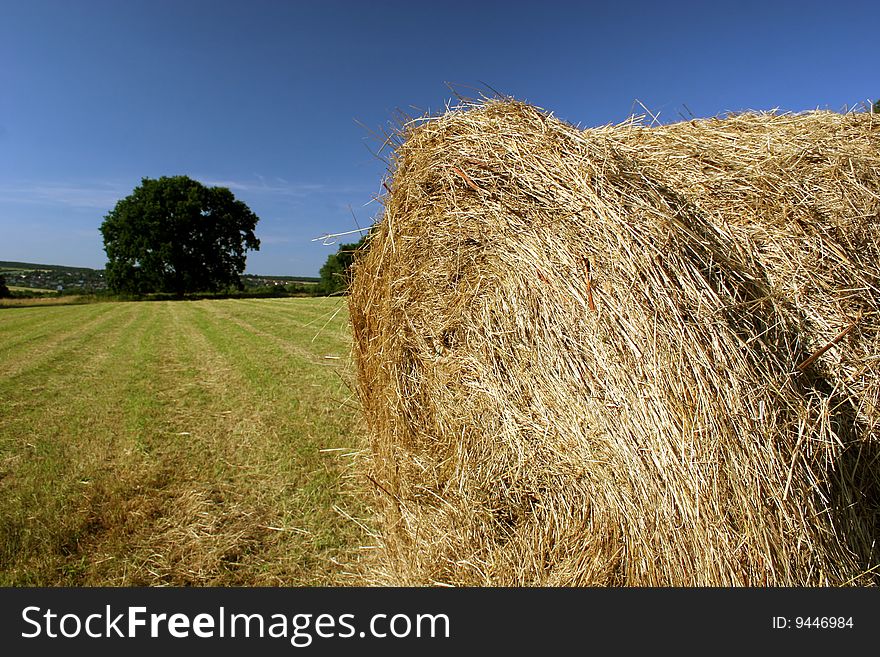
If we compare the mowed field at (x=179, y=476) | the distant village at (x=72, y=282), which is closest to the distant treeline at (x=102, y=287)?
the distant village at (x=72, y=282)

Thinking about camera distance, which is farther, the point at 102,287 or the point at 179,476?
the point at 102,287

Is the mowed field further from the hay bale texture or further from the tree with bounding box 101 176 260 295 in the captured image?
the tree with bounding box 101 176 260 295

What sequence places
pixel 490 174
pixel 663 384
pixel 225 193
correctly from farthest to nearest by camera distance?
pixel 225 193 < pixel 490 174 < pixel 663 384

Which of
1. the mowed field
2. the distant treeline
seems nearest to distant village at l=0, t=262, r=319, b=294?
the distant treeline

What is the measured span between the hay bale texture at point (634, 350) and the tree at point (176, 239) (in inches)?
2091

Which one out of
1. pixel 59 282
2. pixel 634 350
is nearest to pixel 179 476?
pixel 634 350

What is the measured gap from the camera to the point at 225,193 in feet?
182

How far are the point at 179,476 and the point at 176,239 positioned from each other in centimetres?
5341

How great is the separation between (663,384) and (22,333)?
66.1ft

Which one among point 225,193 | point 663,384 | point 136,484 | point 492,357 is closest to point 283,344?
point 136,484

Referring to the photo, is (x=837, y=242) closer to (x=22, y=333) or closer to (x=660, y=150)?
(x=660, y=150)

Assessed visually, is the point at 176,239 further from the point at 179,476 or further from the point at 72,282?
the point at 179,476

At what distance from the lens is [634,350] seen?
6.76 ft

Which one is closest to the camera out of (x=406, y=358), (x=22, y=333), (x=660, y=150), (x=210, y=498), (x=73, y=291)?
(x=660, y=150)
